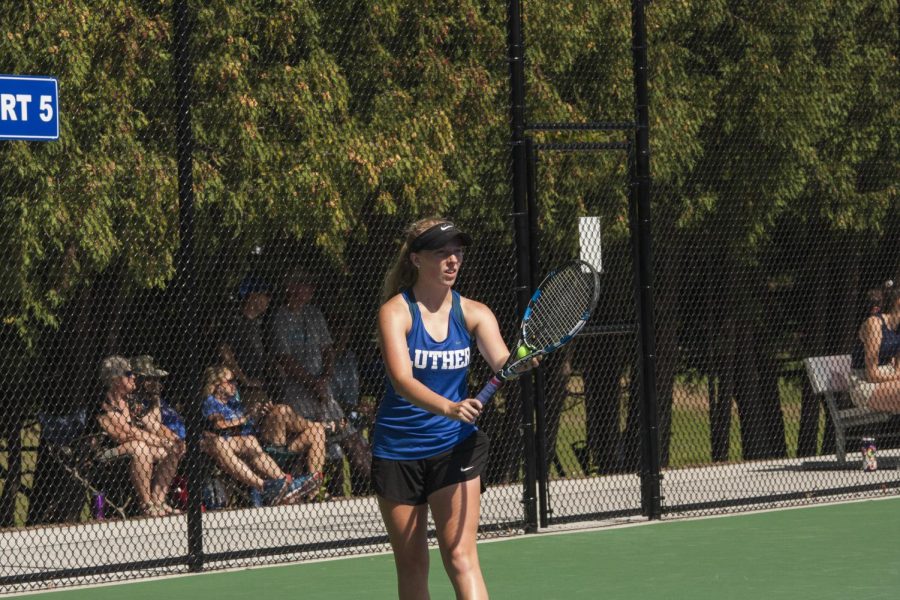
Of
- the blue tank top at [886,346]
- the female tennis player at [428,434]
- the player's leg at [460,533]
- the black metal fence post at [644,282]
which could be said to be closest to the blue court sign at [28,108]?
the female tennis player at [428,434]

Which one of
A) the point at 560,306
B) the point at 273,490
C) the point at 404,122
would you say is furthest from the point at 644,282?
the point at 560,306

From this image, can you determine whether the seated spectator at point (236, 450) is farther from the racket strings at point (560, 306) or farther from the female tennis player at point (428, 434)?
the female tennis player at point (428, 434)

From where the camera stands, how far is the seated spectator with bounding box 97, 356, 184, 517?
10.3m

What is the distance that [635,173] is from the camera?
10.8m

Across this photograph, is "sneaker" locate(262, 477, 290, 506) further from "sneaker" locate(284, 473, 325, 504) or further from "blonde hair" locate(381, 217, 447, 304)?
"blonde hair" locate(381, 217, 447, 304)

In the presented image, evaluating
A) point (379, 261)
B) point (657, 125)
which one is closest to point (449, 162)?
point (379, 261)

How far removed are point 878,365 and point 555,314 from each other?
692cm

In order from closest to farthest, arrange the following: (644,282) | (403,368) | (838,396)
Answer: (403,368), (644,282), (838,396)

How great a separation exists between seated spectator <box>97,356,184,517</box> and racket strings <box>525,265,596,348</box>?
4.54 m

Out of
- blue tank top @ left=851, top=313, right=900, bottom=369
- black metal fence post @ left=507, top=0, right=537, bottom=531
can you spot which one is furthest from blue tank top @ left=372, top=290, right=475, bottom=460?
blue tank top @ left=851, top=313, right=900, bottom=369

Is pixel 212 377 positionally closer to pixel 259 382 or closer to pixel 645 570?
pixel 259 382

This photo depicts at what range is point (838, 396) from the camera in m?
13.6

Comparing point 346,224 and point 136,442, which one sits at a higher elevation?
point 346,224

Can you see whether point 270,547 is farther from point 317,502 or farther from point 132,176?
point 132,176
